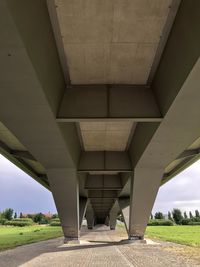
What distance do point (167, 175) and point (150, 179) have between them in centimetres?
964

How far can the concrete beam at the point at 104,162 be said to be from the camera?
23.3m

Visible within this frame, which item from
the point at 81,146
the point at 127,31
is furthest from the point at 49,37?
the point at 81,146

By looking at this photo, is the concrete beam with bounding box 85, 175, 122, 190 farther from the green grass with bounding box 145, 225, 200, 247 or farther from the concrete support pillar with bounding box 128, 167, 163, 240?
the green grass with bounding box 145, 225, 200, 247

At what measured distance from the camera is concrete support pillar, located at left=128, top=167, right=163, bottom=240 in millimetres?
22359

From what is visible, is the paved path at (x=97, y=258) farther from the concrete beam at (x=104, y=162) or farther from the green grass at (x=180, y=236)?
the green grass at (x=180, y=236)

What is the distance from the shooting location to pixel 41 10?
819cm

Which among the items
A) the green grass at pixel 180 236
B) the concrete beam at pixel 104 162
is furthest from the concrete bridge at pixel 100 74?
the green grass at pixel 180 236

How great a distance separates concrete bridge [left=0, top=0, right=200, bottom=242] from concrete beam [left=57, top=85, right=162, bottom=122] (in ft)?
0.13

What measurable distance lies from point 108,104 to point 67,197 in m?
13.4

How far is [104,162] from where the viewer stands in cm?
2359

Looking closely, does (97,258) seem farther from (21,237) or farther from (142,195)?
(21,237)

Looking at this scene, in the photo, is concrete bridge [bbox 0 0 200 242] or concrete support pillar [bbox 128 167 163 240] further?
concrete support pillar [bbox 128 167 163 240]

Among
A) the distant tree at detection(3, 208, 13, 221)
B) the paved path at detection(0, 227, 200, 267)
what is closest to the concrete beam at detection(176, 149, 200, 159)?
the paved path at detection(0, 227, 200, 267)

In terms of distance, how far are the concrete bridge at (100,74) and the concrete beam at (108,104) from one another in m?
0.04
